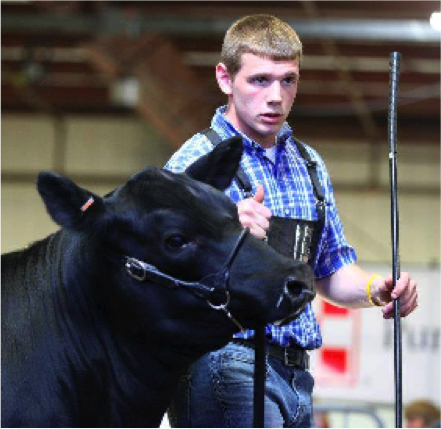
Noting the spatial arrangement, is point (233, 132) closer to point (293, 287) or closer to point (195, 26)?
point (293, 287)

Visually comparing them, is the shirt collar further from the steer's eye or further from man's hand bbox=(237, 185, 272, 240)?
the steer's eye

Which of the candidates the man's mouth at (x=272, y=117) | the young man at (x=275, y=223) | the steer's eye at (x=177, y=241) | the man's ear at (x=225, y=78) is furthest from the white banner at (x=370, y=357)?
the steer's eye at (x=177, y=241)

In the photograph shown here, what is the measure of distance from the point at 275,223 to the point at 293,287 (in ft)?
2.03

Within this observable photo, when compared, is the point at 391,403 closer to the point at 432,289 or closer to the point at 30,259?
the point at 432,289

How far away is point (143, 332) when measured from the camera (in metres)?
3.53

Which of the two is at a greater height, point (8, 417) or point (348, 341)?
point (348, 341)

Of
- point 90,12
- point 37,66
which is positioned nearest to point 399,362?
point 90,12

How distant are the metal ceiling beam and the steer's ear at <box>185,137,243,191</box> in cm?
885

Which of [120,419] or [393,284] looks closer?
[120,419]

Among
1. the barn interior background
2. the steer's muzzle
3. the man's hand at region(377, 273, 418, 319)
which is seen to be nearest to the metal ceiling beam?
the barn interior background

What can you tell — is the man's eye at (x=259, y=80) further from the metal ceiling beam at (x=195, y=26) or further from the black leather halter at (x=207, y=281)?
the metal ceiling beam at (x=195, y=26)

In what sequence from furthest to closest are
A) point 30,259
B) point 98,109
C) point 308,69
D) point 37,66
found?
point 98,109 < point 308,69 < point 37,66 < point 30,259

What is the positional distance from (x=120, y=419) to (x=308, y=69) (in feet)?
46.7

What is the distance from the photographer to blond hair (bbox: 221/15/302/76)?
13.0 feet
